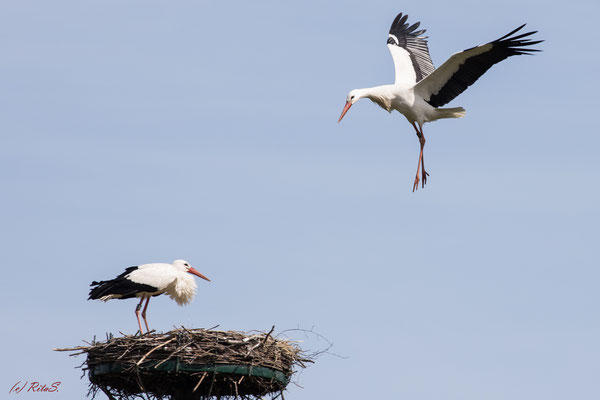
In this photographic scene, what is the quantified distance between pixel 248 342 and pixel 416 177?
5171 millimetres

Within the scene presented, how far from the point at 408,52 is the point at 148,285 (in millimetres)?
6780

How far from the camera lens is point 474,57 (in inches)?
570

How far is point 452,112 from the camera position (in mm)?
15312

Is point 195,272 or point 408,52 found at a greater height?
point 408,52

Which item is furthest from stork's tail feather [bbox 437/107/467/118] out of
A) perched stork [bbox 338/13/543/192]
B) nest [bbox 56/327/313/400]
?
nest [bbox 56/327/313/400]

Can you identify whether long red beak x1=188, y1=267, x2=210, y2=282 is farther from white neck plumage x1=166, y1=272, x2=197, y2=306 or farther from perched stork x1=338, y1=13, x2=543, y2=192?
perched stork x1=338, y1=13, x2=543, y2=192

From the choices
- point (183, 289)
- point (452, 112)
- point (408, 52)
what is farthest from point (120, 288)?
point (408, 52)

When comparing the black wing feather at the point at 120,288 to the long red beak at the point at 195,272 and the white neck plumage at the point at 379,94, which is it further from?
the white neck plumage at the point at 379,94

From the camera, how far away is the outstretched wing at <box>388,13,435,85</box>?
1681 cm

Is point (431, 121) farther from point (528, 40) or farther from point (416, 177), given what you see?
point (528, 40)

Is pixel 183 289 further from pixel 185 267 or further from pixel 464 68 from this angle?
pixel 464 68

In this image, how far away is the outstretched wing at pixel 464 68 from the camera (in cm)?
1399

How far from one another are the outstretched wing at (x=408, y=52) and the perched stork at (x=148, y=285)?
4911mm

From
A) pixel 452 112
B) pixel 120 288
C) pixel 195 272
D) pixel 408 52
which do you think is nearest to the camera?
pixel 120 288
